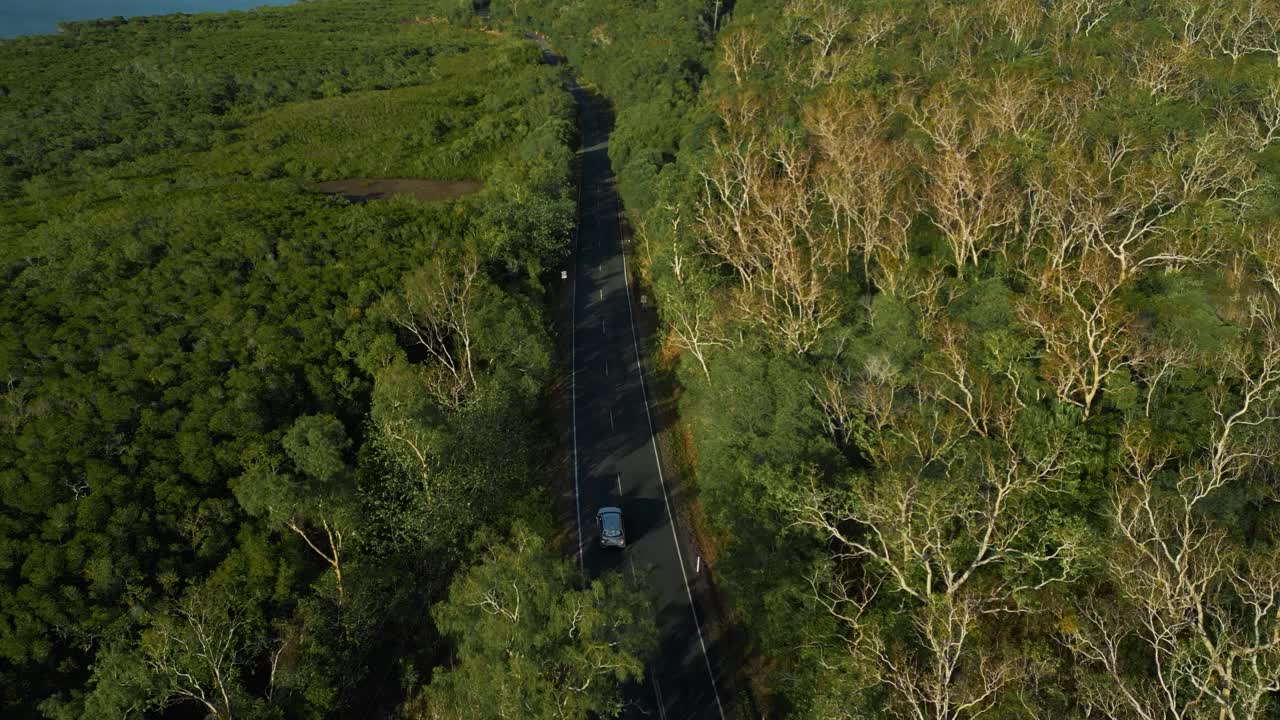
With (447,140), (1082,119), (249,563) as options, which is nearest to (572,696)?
(249,563)

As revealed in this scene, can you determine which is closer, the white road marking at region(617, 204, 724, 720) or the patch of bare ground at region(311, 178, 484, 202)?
the white road marking at region(617, 204, 724, 720)

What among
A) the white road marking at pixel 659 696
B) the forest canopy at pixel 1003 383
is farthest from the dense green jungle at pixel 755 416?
the white road marking at pixel 659 696

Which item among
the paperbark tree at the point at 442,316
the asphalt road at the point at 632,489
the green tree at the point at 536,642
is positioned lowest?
the asphalt road at the point at 632,489

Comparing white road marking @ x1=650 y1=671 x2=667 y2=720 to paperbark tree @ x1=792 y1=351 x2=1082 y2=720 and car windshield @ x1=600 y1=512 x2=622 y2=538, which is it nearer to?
car windshield @ x1=600 y1=512 x2=622 y2=538

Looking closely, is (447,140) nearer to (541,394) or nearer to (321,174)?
(321,174)

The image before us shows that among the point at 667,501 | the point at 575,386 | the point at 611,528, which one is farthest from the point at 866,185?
the point at 611,528

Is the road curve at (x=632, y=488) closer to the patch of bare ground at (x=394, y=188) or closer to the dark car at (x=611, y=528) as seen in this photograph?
the dark car at (x=611, y=528)

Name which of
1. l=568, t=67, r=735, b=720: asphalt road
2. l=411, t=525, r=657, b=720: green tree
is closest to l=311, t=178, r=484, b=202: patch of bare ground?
l=568, t=67, r=735, b=720: asphalt road
